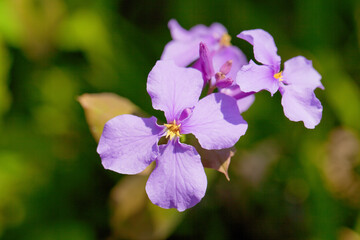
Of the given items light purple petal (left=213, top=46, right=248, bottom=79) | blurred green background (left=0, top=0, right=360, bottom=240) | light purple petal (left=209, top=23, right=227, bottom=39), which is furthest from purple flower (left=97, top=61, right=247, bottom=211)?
blurred green background (left=0, top=0, right=360, bottom=240)

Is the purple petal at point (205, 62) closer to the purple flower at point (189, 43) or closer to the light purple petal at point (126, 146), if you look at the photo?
the purple flower at point (189, 43)

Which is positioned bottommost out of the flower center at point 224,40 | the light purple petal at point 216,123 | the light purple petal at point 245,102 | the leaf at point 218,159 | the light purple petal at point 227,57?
the leaf at point 218,159

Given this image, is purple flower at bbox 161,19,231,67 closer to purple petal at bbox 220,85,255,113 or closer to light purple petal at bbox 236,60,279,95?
purple petal at bbox 220,85,255,113

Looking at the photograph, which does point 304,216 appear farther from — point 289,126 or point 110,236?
point 110,236

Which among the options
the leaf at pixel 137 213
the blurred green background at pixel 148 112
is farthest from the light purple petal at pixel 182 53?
the blurred green background at pixel 148 112

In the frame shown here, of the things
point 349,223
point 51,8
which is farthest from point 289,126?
point 51,8

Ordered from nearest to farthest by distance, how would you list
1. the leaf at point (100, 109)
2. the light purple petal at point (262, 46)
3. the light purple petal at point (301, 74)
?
the light purple petal at point (262, 46) → the light purple petal at point (301, 74) → the leaf at point (100, 109)
